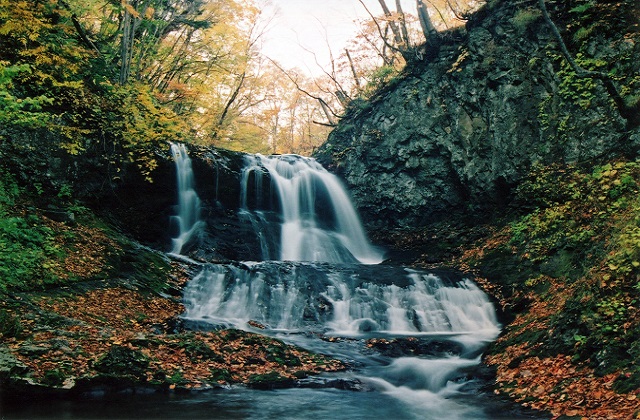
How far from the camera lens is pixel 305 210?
17.6 m

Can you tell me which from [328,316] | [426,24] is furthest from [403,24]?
[328,316]

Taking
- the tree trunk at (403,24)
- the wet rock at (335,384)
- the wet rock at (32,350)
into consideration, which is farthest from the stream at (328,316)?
the tree trunk at (403,24)

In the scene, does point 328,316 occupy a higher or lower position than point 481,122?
lower

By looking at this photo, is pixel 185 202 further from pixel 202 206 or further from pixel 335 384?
pixel 335 384

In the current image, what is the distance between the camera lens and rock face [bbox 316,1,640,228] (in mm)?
11102

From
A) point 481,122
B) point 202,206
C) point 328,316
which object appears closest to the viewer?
point 328,316

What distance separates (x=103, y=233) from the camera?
10562 mm

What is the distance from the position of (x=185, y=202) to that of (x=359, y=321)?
872 cm

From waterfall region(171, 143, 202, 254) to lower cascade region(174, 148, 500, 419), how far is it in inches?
75.9

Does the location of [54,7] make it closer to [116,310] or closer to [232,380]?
[116,310]

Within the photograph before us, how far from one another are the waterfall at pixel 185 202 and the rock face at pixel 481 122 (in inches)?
274

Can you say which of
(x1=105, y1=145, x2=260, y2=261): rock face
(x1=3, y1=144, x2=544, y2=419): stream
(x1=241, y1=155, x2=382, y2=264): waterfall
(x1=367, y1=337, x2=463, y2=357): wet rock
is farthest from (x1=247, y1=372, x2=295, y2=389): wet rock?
(x1=241, y1=155, x2=382, y2=264): waterfall

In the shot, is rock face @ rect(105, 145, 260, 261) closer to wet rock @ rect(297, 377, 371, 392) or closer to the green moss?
wet rock @ rect(297, 377, 371, 392)

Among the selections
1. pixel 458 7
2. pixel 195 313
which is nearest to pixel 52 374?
pixel 195 313
